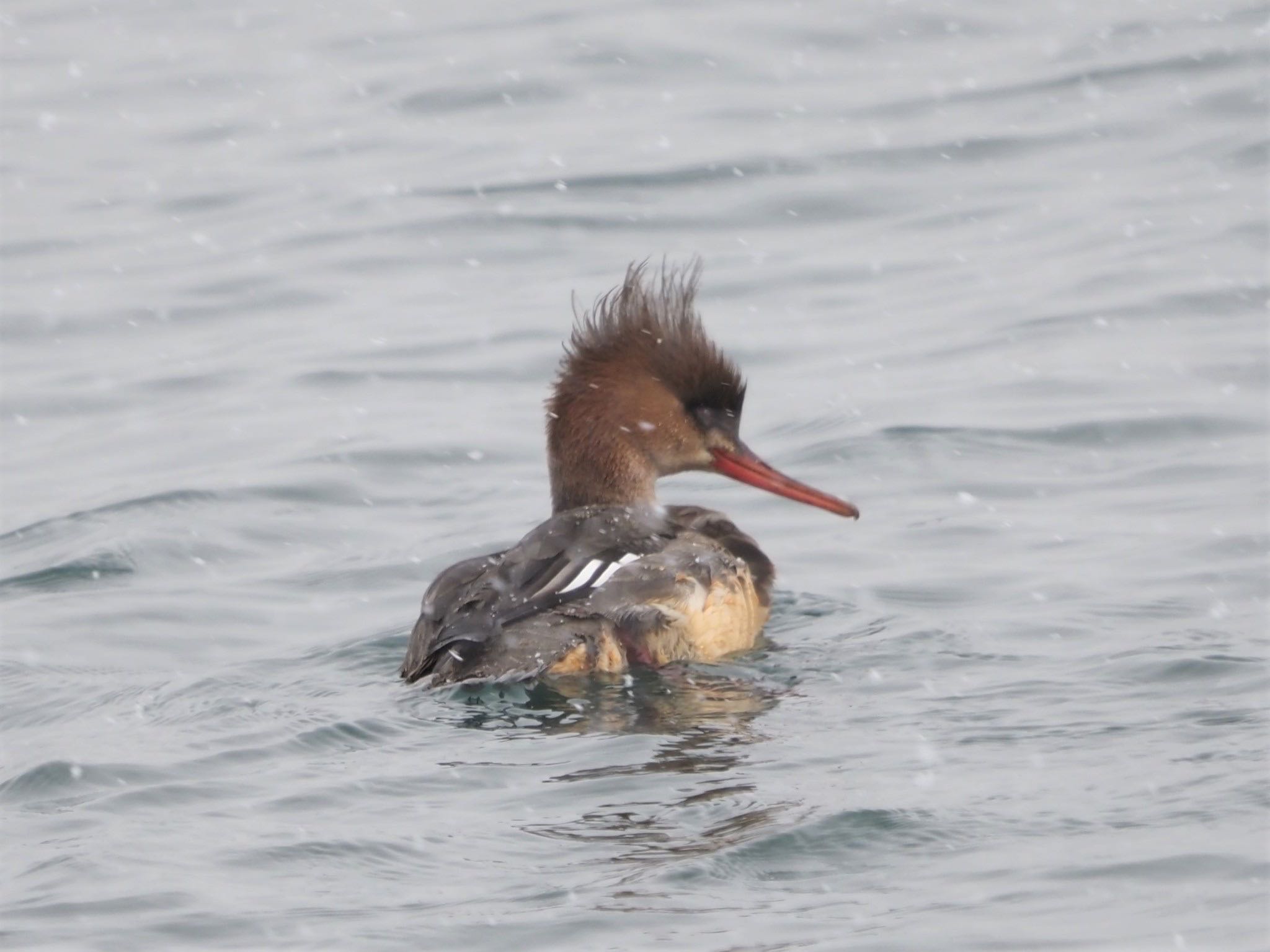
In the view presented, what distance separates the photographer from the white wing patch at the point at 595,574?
23.4 ft

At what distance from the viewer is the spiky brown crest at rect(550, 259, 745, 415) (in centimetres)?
790

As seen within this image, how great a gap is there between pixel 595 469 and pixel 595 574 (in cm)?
90

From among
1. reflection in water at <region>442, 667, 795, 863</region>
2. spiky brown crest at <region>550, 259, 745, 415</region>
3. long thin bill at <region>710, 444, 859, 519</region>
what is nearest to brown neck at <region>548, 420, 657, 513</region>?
spiky brown crest at <region>550, 259, 745, 415</region>

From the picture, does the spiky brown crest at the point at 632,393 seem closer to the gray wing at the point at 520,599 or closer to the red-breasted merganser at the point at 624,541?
the red-breasted merganser at the point at 624,541

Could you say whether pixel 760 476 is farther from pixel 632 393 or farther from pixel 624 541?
pixel 624 541

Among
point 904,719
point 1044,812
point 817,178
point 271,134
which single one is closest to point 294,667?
point 904,719

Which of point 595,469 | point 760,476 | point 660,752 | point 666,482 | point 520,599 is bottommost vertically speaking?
point 660,752

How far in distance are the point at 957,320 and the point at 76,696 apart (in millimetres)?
5807

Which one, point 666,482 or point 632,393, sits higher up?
point 632,393

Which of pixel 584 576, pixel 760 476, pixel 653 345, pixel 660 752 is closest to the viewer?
pixel 660 752

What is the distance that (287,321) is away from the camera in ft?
42.1

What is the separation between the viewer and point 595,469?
8.01 metres

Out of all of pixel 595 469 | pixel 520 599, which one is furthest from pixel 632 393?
pixel 520 599

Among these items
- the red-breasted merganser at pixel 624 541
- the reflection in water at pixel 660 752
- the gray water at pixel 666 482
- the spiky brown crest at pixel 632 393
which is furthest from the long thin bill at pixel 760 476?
the reflection in water at pixel 660 752
